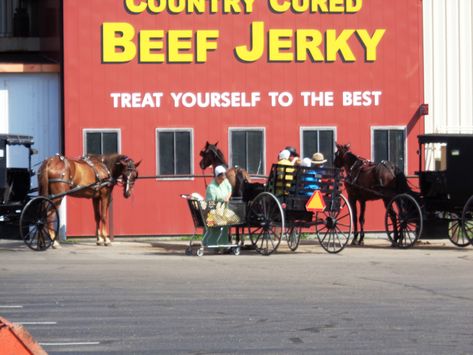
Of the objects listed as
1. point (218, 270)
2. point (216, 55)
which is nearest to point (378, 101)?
point (216, 55)

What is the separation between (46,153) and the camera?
2864 cm

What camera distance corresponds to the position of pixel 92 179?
25.2 metres

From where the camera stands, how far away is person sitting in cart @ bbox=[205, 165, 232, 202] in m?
22.8

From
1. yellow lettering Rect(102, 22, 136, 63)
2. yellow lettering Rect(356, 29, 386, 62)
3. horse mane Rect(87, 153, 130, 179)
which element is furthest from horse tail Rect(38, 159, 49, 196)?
yellow lettering Rect(356, 29, 386, 62)

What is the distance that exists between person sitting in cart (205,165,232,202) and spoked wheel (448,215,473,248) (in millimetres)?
4117

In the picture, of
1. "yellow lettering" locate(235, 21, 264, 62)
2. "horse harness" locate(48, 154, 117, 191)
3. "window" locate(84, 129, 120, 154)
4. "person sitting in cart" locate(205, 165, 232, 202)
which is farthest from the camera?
"yellow lettering" locate(235, 21, 264, 62)

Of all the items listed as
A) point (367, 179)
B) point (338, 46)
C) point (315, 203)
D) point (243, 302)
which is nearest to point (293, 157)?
point (367, 179)

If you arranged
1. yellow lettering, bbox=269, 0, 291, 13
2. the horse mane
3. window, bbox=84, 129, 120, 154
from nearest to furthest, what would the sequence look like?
1. the horse mane
2. window, bbox=84, 129, 120, 154
3. yellow lettering, bbox=269, 0, 291, 13

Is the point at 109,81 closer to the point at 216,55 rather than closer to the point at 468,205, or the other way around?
the point at 216,55

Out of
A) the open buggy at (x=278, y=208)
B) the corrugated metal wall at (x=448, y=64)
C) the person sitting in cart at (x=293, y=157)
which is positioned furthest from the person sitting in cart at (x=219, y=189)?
the corrugated metal wall at (x=448, y=64)

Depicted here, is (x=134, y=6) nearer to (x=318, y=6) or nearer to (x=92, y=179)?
(x=318, y=6)

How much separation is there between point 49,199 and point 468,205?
302 inches

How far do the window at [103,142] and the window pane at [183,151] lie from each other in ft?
4.29

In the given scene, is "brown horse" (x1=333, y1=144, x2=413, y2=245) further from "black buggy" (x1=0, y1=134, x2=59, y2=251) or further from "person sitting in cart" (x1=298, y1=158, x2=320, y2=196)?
"black buggy" (x1=0, y1=134, x2=59, y2=251)
